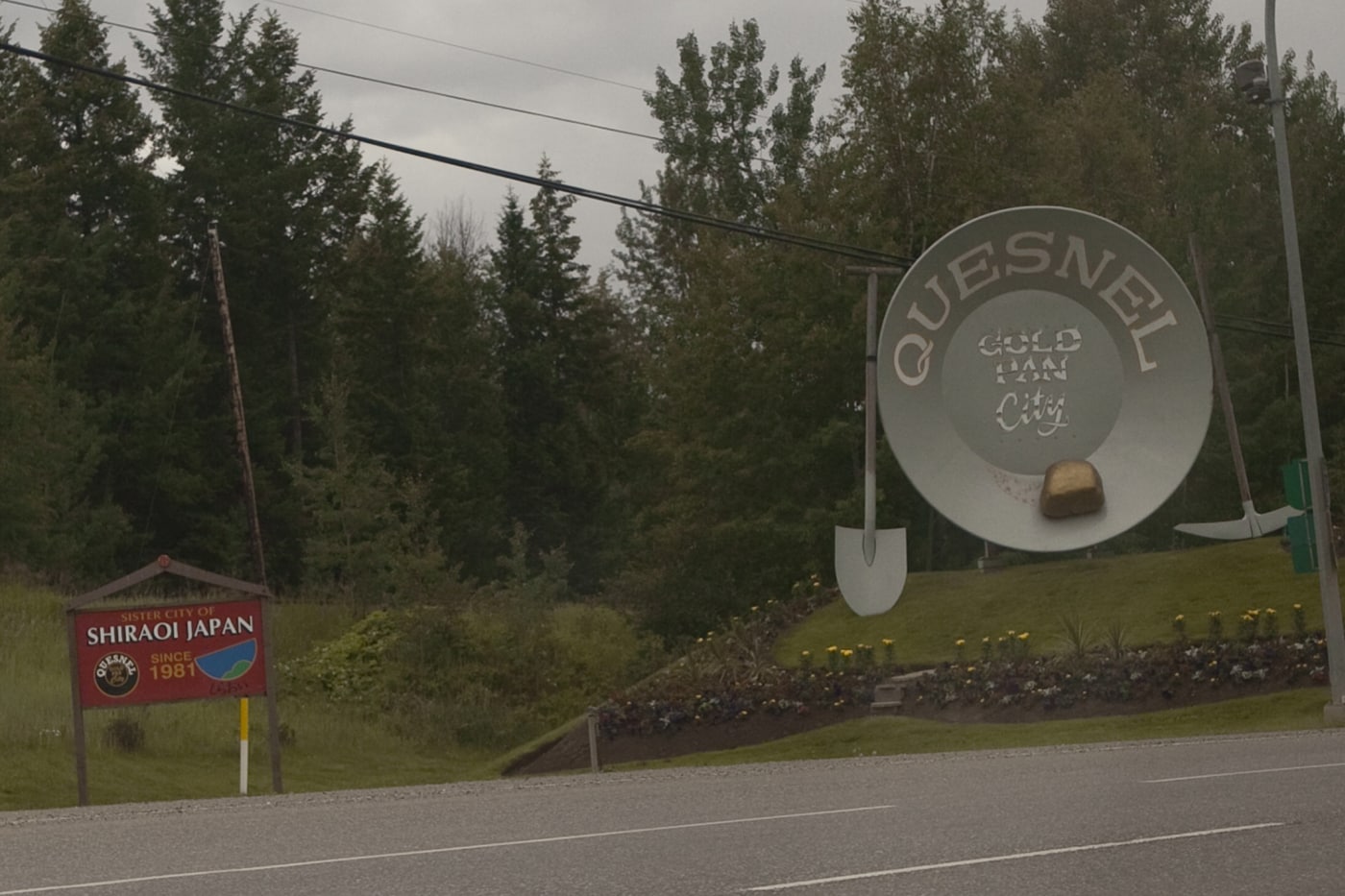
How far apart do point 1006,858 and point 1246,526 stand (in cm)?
2282

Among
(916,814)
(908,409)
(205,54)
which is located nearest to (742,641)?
(908,409)

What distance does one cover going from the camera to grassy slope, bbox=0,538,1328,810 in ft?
79.5

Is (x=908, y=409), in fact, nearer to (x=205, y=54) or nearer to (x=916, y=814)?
(x=916, y=814)

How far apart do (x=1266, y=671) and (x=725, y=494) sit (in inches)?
898

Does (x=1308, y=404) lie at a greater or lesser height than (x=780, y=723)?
greater

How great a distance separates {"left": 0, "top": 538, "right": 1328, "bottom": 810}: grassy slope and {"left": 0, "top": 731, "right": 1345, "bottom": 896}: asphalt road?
8183 millimetres

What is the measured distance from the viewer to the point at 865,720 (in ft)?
88.4

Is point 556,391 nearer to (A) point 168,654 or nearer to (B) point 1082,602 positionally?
(B) point 1082,602

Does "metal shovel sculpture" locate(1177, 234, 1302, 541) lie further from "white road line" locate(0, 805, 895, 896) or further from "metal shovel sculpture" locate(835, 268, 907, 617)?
"white road line" locate(0, 805, 895, 896)

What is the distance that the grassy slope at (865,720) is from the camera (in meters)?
24.2

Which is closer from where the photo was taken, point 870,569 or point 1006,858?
point 1006,858

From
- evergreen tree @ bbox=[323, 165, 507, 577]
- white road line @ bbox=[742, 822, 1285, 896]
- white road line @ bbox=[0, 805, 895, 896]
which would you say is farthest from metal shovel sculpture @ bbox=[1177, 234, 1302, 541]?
evergreen tree @ bbox=[323, 165, 507, 577]

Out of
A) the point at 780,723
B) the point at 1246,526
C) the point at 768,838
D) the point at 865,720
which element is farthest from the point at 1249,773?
the point at 1246,526

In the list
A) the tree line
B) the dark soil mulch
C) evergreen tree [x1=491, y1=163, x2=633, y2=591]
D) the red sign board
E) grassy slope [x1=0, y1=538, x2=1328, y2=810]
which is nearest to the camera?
the red sign board
